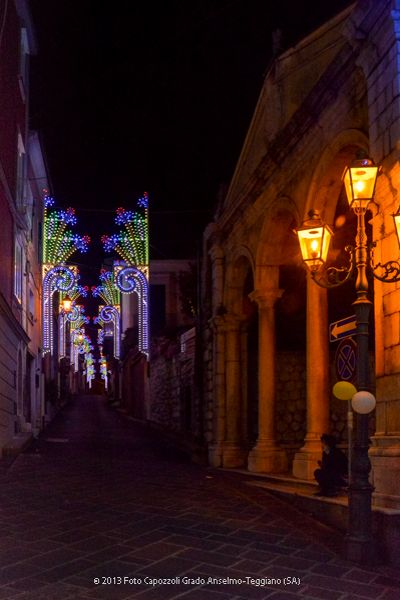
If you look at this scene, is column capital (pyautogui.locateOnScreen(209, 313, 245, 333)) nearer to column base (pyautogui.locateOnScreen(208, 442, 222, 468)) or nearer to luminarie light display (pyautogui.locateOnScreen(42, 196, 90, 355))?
column base (pyautogui.locateOnScreen(208, 442, 222, 468))

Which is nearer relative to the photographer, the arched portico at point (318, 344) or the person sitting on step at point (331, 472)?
the person sitting on step at point (331, 472)

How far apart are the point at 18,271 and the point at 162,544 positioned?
590 inches

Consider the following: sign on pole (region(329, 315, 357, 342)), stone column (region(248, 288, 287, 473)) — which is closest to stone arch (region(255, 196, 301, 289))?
stone column (region(248, 288, 287, 473))

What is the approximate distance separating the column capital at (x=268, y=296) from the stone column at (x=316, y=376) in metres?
2.52

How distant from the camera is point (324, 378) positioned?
12094 mm

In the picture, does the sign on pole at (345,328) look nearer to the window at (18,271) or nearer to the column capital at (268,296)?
the column capital at (268,296)

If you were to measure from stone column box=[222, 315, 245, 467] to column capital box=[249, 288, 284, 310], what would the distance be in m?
2.61

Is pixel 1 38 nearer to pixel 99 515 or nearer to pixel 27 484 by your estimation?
pixel 27 484

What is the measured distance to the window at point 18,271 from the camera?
20.4 meters

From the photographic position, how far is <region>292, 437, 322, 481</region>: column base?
12.0m

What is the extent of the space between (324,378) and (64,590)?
6917 millimetres

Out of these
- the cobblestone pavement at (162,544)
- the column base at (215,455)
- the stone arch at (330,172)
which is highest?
the stone arch at (330,172)

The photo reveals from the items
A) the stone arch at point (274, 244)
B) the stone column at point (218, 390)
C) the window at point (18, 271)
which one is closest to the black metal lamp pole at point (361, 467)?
the stone arch at point (274, 244)

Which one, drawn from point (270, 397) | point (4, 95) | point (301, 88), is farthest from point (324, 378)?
point (4, 95)
